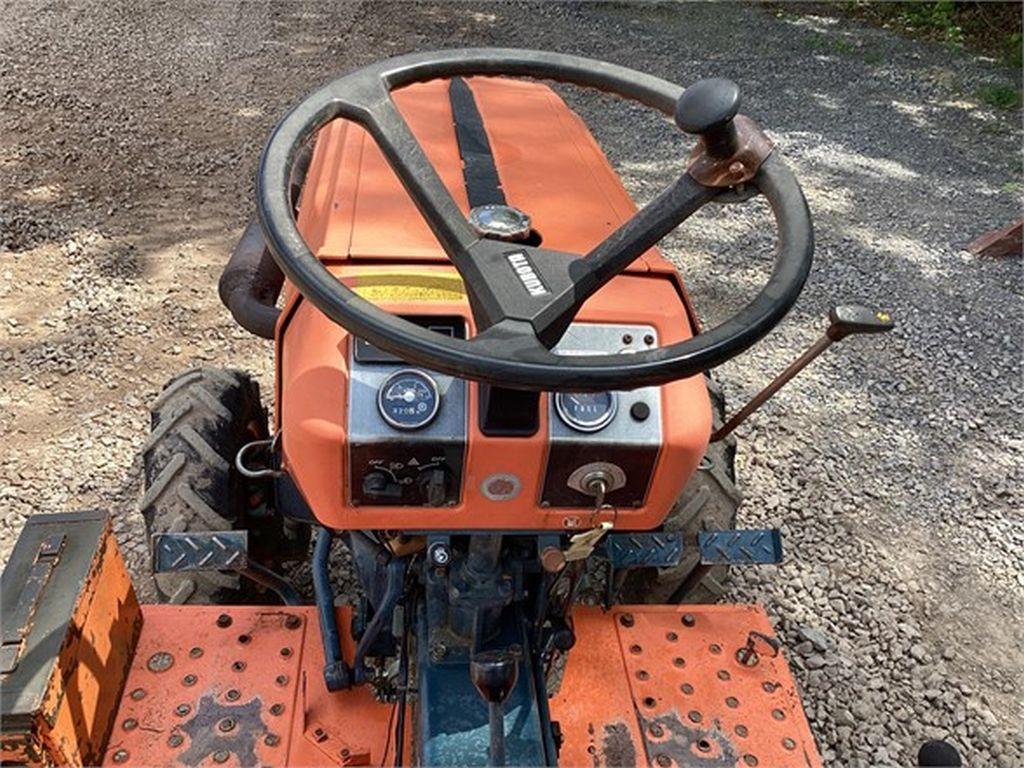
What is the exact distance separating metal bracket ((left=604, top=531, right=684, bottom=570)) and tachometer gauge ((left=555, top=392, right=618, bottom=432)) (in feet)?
1.57

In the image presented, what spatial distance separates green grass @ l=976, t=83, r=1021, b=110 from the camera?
5.77 metres

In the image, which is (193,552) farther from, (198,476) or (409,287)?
(409,287)

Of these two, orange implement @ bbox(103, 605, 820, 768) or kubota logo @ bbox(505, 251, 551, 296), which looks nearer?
kubota logo @ bbox(505, 251, 551, 296)

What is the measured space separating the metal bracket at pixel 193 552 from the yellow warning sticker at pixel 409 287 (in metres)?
0.57

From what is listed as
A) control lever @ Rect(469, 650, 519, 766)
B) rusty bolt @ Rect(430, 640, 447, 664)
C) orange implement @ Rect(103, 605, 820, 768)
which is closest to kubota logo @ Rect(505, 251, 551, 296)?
control lever @ Rect(469, 650, 519, 766)

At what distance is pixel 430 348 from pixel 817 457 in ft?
6.97

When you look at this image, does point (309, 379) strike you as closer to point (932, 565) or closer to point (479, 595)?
point (479, 595)

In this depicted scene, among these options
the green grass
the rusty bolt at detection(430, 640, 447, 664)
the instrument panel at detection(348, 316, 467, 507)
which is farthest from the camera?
the green grass

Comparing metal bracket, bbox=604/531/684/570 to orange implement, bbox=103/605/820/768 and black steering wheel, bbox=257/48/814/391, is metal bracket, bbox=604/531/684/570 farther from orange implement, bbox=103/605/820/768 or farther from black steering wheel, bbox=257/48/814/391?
black steering wheel, bbox=257/48/814/391

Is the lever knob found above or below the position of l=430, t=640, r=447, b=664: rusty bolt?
above

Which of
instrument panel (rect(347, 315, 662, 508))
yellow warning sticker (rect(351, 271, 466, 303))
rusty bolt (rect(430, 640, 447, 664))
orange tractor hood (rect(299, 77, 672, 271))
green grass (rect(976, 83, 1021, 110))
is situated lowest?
green grass (rect(976, 83, 1021, 110))

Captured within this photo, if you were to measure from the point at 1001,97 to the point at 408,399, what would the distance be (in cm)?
588

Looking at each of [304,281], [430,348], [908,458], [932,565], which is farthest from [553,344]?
[908,458]

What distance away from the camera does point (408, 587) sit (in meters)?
1.52
